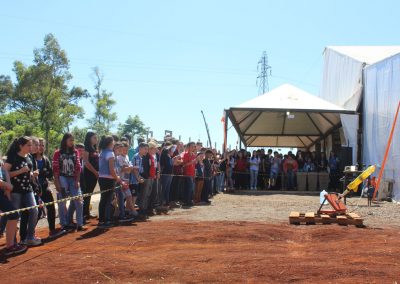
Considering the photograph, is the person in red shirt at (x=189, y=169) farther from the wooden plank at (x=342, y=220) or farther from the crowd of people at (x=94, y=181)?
the wooden plank at (x=342, y=220)

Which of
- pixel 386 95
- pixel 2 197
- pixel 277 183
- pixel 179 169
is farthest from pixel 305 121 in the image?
pixel 2 197

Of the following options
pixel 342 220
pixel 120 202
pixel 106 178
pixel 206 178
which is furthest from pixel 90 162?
pixel 206 178

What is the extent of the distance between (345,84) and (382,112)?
7097mm

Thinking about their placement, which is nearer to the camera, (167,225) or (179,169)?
(167,225)

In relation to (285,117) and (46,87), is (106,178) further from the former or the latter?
(46,87)

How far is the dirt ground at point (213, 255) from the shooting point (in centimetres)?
581

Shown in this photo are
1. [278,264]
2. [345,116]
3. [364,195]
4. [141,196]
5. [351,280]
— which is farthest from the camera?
[345,116]

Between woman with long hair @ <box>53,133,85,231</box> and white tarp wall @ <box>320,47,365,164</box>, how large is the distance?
551 inches

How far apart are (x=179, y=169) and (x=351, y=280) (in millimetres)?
9623

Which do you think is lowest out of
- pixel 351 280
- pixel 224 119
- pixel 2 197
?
pixel 351 280

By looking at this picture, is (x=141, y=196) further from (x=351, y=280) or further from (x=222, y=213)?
(x=351, y=280)

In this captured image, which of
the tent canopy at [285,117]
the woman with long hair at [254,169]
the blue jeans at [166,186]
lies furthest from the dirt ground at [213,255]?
the woman with long hair at [254,169]

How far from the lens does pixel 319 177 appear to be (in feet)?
76.7

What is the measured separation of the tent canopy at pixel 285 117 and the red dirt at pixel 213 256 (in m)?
13.1
